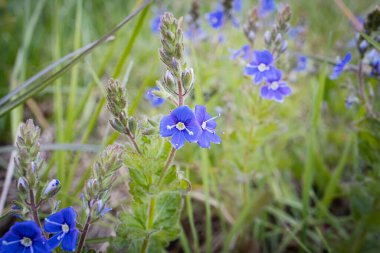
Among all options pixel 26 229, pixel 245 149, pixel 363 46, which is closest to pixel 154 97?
pixel 26 229

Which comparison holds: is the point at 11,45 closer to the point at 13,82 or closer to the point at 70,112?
the point at 13,82

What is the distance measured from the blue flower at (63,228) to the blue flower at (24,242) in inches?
2.3

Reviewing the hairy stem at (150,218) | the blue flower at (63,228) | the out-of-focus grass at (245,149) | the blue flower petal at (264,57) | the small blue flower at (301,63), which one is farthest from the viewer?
the small blue flower at (301,63)

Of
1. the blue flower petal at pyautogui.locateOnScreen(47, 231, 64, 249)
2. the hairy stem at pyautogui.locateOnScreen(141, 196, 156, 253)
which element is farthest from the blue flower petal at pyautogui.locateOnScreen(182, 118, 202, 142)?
the blue flower petal at pyautogui.locateOnScreen(47, 231, 64, 249)

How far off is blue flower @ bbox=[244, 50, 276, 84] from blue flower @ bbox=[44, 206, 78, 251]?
127 centimetres

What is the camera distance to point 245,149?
2629 mm

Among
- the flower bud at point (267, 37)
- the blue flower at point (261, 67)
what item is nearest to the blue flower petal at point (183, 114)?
the blue flower at point (261, 67)

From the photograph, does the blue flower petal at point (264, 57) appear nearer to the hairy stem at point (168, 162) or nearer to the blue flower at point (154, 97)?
the blue flower at point (154, 97)

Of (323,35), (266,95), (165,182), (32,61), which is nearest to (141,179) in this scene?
(165,182)

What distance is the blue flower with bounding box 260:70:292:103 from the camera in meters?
2.21

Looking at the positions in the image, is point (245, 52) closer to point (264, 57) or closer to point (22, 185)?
point (264, 57)

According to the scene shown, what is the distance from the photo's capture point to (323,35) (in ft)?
18.7

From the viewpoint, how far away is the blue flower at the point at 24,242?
122 cm

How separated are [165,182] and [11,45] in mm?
3303
